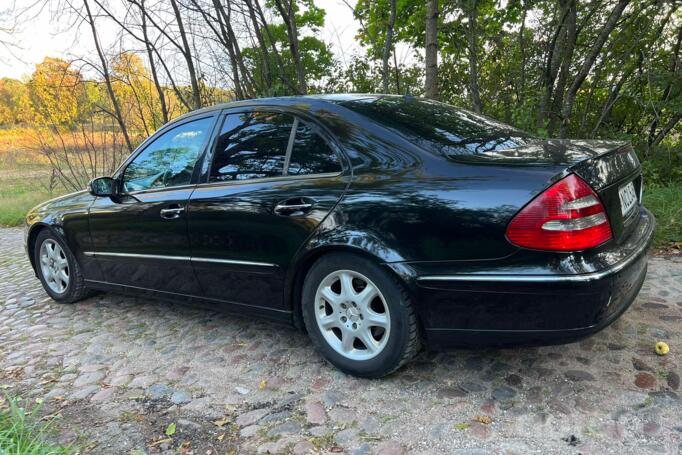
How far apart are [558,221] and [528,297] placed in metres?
0.35

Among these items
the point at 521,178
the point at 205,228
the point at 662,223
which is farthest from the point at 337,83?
the point at 521,178

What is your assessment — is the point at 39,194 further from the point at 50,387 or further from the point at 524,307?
the point at 524,307

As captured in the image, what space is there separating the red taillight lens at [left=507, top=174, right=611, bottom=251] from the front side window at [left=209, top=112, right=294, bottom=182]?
55.7 inches

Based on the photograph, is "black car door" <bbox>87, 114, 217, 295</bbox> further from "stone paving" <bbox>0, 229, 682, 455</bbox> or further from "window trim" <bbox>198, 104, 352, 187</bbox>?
"stone paving" <bbox>0, 229, 682, 455</bbox>

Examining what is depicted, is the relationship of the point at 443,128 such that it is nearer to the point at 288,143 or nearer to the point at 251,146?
the point at 288,143

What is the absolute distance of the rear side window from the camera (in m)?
2.66

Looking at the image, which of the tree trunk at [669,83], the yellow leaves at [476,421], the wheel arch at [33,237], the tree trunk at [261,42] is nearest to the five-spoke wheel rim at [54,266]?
the wheel arch at [33,237]

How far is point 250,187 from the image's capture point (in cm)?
289

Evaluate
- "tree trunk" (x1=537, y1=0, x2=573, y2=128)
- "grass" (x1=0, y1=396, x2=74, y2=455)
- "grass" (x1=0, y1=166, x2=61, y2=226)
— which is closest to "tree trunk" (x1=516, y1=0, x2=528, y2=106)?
"tree trunk" (x1=537, y1=0, x2=573, y2=128)

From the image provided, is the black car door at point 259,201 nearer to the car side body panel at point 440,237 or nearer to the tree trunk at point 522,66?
the car side body panel at point 440,237

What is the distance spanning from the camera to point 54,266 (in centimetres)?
444

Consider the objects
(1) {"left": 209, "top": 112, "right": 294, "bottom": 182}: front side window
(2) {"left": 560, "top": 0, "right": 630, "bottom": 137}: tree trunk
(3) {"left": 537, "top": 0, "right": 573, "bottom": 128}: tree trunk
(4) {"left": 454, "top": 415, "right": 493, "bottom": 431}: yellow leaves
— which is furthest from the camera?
(3) {"left": 537, "top": 0, "right": 573, "bottom": 128}: tree trunk

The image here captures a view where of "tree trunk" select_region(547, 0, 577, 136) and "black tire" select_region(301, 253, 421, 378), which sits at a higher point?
"tree trunk" select_region(547, 0, 577, 136)

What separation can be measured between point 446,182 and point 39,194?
48.9 ft
